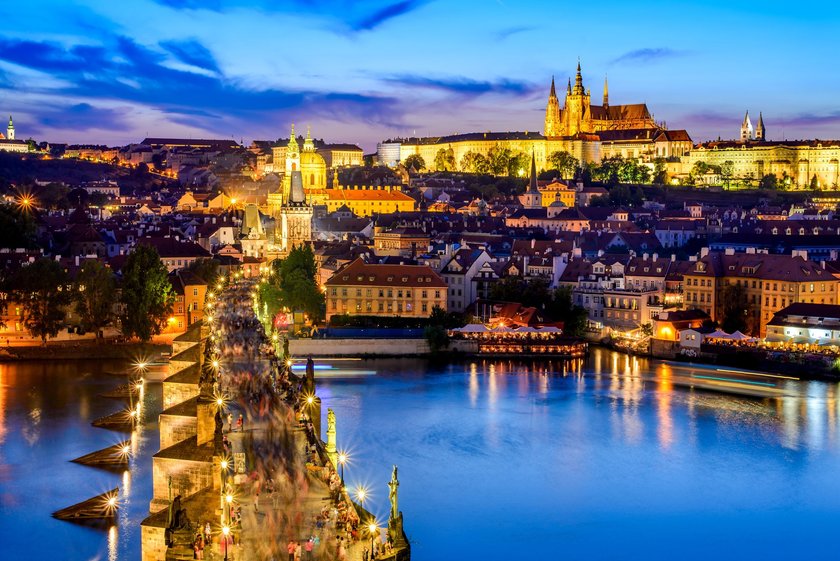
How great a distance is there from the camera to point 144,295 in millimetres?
23312

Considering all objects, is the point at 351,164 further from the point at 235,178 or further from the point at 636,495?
the point at 636,495

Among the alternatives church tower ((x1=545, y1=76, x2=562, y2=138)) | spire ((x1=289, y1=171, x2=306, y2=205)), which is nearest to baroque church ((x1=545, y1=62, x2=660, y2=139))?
church tower ((x1=545, y1=76, x2=562, y2=138))

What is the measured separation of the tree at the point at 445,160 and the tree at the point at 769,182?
745 inches

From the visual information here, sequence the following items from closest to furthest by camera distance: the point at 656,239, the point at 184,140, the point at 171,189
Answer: the point at 656,239, the point at 171,189, the point at 184,140

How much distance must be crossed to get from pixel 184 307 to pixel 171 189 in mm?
47914

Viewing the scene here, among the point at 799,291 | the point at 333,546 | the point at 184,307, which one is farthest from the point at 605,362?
→ the point at 333,546

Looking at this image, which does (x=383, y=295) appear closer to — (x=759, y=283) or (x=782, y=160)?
(x=759, y=283)

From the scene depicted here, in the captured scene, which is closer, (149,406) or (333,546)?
(333,546)

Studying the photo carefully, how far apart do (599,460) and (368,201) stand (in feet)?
128

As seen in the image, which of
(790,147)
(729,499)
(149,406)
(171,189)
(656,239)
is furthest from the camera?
(171,189)

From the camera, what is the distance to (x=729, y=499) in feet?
42.6

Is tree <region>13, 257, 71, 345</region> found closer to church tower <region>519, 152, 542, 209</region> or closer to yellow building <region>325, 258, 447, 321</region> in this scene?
yellow building <region>325, 258, 447, 321</region>

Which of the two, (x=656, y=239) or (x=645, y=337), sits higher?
(x=656, y=239)

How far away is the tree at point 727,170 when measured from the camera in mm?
63994
